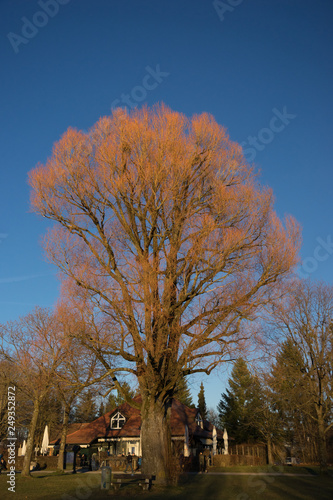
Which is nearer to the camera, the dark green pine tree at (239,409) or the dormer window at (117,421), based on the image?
the dormer window at (117,421)

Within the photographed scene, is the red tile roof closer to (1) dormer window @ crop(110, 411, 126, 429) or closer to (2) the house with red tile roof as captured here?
(2) the house with red tile roof

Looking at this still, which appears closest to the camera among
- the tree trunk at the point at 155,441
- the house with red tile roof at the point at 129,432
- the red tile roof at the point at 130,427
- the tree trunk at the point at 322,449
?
the tree trunk at the point at 155,441

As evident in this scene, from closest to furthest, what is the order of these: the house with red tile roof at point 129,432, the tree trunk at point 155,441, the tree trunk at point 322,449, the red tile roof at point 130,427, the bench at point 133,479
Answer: the bench at point 133,479 < the tree trunk at point 155,441 < the tree trunk at point 322,449 < the house with red tile roof at point 129,432 < the red tile roof at point 130,427

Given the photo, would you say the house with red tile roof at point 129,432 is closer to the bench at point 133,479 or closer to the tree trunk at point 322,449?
the tree trunk at point 322,449

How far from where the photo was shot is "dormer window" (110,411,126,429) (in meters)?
34.2

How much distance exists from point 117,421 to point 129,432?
258 centimetres

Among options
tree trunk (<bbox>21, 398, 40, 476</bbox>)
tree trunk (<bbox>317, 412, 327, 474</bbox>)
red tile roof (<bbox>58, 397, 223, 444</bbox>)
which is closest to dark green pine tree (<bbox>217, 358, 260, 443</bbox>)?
red tile roof (<bbox>58, 397, 223, 444</bbox>)

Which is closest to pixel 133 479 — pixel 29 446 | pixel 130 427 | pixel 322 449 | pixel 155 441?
pixel 155 441

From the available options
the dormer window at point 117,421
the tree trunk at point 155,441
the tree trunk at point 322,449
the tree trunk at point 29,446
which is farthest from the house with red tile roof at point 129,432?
the tree trunk at point 155,441

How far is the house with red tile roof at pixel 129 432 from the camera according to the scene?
31.9 metres

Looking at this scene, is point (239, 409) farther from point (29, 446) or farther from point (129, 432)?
point (29, 446)

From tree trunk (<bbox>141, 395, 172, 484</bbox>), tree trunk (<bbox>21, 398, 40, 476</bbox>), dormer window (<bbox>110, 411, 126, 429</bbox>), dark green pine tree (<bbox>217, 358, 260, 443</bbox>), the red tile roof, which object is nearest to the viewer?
tree trunk (<bbox>141, 395, 172, 484</bbox>)

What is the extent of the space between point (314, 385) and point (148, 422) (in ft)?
48.9

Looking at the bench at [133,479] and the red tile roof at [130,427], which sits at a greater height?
the red tile roof at [130,427]
